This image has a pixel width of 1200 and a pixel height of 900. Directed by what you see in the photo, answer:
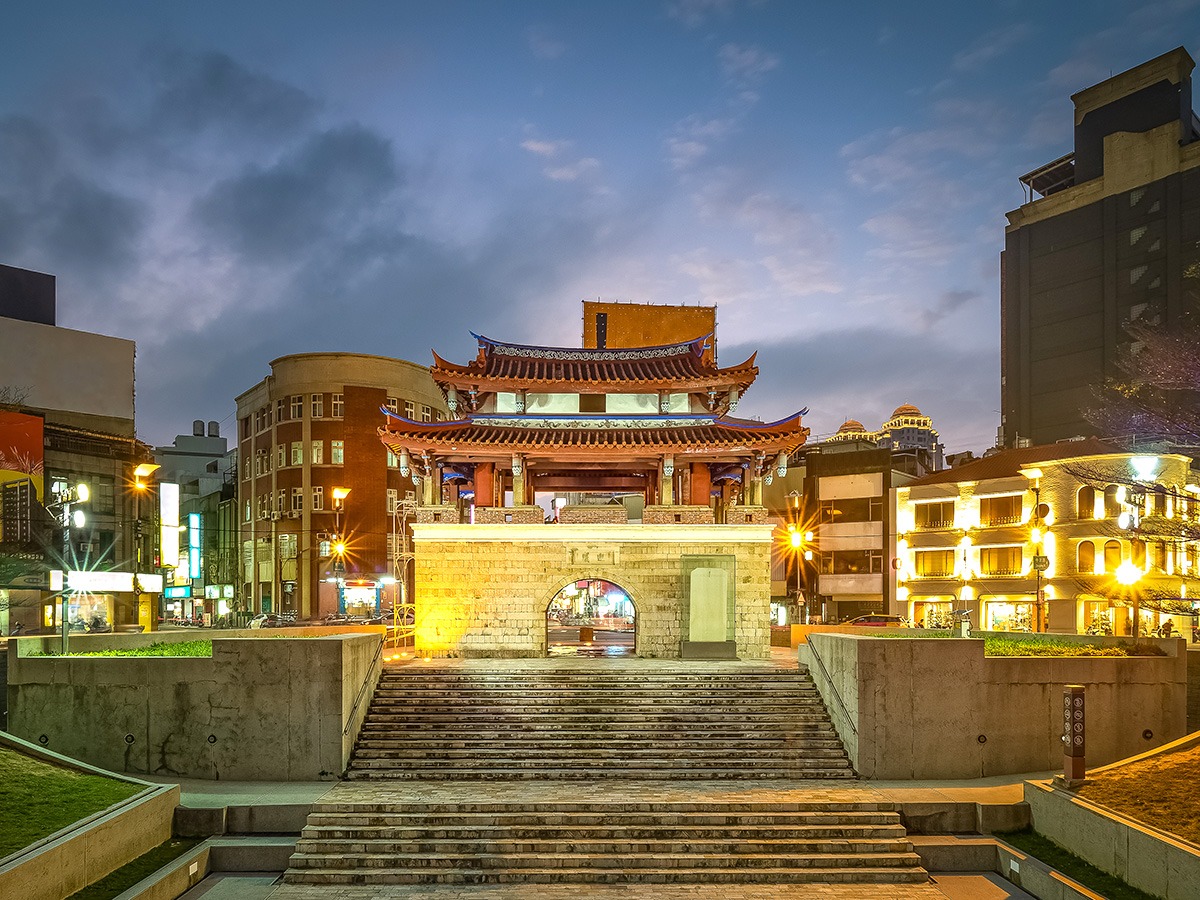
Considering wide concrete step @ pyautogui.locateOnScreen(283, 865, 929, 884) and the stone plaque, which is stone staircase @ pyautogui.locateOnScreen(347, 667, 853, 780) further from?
the stone plaque

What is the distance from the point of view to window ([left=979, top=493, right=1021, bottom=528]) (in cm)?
4628

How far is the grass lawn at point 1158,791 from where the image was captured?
14.0 metres

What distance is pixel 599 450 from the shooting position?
29.7 metres

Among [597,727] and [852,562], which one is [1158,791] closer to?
[597,727]

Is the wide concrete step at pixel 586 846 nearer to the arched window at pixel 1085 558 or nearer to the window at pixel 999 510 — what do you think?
the arched window at pixel 1085 558

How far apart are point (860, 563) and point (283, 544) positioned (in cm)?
3678

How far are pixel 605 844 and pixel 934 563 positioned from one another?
1528 inches

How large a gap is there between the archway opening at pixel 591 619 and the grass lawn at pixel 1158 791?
1750cm

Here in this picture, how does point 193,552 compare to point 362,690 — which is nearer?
point 362,690

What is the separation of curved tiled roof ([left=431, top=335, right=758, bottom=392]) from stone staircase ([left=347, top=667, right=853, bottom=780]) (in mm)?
11307

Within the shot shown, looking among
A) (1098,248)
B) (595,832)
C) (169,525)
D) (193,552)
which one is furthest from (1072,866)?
(1098,248)

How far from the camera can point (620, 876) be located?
14781mm

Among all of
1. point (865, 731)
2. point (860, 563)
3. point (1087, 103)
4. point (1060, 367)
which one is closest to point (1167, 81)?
point (1087, 103)

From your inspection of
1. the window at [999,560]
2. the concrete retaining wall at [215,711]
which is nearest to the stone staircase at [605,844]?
the concrete retaining wall at [215,711]
